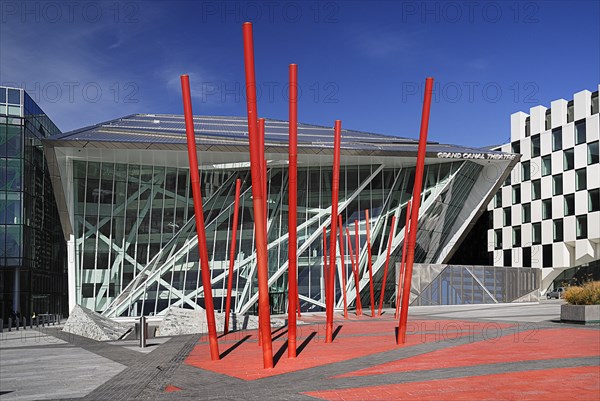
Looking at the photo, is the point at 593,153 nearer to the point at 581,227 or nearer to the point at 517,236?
the point at 581,227

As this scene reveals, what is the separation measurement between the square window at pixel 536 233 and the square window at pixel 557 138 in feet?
29.1

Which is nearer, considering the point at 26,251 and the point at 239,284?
the point at 239,284

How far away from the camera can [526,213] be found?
240ft

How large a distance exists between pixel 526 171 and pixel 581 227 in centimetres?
988

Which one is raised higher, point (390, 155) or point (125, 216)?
point (390, 155)

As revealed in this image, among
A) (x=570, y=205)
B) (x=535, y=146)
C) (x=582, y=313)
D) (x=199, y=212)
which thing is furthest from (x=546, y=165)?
(x=199, y=212)

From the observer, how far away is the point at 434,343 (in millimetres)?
16812

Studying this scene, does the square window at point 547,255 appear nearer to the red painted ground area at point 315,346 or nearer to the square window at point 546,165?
the square window at point 546,165

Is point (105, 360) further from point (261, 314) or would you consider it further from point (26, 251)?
point (26, 251)

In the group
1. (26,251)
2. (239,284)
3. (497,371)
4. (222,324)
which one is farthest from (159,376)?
(26,251)

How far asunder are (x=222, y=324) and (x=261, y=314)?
38.7ft

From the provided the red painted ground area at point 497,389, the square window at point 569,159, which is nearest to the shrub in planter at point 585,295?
the red painted ground area at point 497,389

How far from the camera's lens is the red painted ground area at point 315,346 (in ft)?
45.1

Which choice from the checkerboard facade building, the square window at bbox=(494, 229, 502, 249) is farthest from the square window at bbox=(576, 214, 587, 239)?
the square window at bbox=(494, 229, 502, 249)
